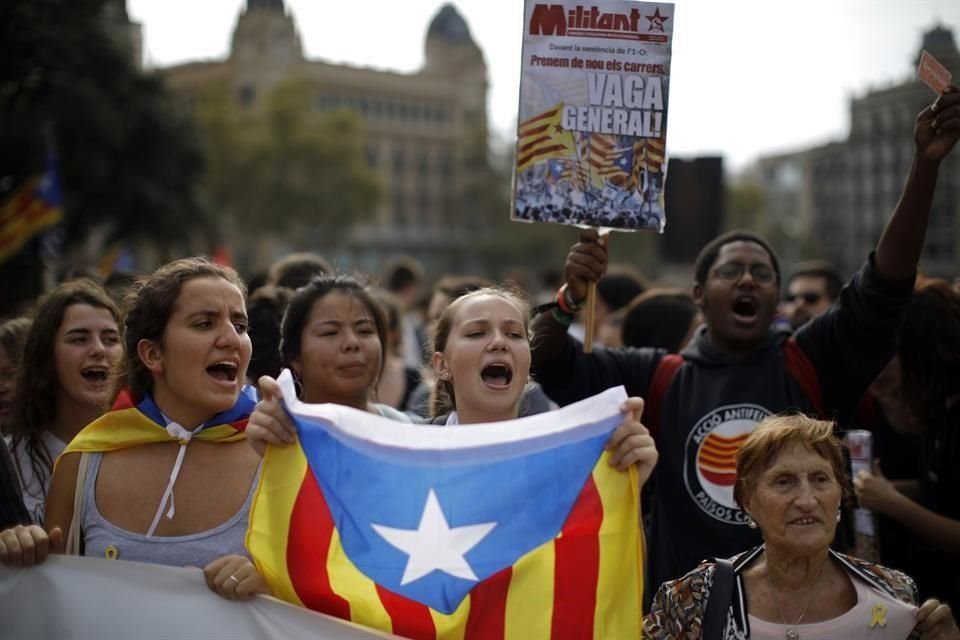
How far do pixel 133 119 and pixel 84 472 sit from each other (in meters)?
26.0

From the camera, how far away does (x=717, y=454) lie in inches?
167

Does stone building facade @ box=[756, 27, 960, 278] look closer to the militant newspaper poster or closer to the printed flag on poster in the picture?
the militant newspaper poster

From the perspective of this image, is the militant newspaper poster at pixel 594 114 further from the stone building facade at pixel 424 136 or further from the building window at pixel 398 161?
the building window at pixel 398 161

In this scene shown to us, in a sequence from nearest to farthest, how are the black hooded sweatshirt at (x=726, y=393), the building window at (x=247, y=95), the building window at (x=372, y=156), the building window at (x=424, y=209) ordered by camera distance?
the black hooded sweatshirt at (x=726, y=393), the building window at (x=247, y=95), the building window at (x=372, y=156), the building window at (x=424, y=209)

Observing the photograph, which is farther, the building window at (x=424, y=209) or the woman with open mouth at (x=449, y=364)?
the building window at (x=424, y=209)

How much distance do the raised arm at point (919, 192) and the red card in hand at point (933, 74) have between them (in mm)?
27

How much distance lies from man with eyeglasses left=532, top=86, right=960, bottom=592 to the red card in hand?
1.5 inches

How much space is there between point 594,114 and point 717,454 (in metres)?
1.17

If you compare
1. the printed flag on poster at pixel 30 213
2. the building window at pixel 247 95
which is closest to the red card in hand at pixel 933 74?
the printed flag on poster at pixel 30 213

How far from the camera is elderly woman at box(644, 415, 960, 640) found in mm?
3225

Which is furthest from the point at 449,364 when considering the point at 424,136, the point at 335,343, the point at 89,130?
the point at 424,136

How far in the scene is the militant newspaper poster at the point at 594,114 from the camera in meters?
4.17

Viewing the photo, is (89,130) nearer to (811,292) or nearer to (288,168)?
(811,292)

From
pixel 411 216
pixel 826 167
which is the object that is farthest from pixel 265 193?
pixel 826 167
